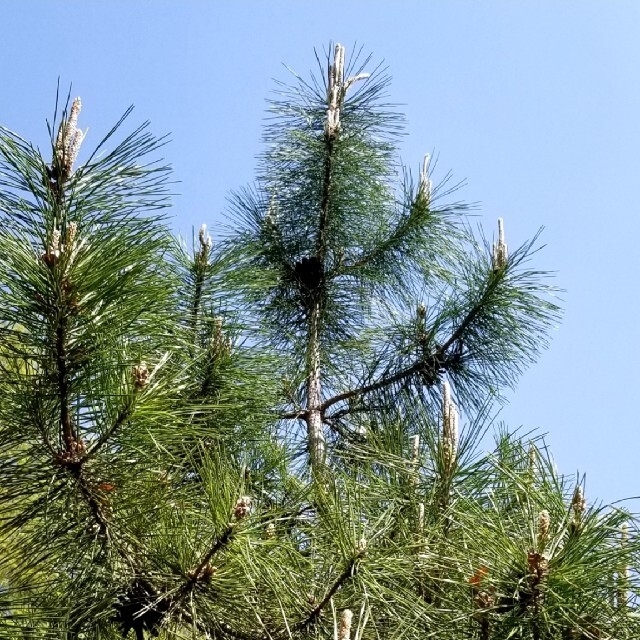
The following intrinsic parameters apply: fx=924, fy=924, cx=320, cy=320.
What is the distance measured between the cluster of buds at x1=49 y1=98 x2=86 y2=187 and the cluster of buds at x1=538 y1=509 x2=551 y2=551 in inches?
41.3

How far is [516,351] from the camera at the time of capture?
11.3 feet

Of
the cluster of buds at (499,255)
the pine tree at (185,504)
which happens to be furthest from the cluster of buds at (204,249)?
the cluster of buds at (499,255)

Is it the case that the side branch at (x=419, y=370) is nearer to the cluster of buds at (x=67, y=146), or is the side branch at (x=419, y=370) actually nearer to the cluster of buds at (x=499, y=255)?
the cluster of buds at (x=499, y=255)

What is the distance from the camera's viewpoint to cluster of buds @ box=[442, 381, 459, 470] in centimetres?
193

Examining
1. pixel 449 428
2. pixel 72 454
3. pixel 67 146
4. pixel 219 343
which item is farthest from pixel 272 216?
pixel 72 454

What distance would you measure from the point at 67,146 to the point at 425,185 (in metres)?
2.11

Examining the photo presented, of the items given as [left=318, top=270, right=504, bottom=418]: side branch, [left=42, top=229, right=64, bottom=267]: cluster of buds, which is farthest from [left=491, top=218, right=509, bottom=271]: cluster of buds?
[left=42, top=229, right=64, bottom=267]: cluster of buds

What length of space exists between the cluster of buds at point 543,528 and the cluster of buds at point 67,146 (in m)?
1.05

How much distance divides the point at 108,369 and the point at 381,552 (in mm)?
672

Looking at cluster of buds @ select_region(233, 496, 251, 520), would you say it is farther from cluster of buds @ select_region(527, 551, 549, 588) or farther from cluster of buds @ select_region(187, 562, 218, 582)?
cluster of buds @ select_region(527, 551, 549, 588)

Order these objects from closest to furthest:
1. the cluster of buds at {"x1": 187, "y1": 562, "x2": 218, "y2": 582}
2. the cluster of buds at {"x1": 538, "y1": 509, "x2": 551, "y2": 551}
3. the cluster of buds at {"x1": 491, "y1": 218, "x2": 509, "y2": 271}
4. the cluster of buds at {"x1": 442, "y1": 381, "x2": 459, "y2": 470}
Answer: the cluster of buds at {"x1": 538, "y1": 509, "x2": 551, "y2": 551}
the cluster of buds at {"x1": 187, "y1": 562, "x2": 218, "y2": 582}
the cluster of buds at {"x1": 442, "y1": 381, "x2": 459, "y2": 470}
the cluster of buds at {"x1": 491, "y1": 218, "x2": 509, "y2": 271}

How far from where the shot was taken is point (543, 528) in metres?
1.52

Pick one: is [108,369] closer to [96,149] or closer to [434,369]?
[96,149]

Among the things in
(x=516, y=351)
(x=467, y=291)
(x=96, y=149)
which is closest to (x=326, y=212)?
(x=467, y=291)
